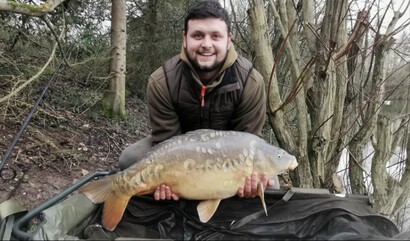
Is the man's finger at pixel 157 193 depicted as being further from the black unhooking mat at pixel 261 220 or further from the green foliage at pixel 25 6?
the green foliage at pixel 25 6

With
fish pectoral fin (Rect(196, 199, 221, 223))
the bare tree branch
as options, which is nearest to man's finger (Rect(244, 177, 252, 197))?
fish pectoral fin (Rect(196, 199, 221, 223))

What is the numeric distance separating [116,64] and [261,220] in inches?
118

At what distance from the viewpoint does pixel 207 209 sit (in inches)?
51.4

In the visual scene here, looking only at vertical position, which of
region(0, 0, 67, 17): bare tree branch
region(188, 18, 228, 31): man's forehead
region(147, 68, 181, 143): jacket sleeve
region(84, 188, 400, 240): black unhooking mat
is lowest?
region(84, 188, 400, 240): black unhooking mat

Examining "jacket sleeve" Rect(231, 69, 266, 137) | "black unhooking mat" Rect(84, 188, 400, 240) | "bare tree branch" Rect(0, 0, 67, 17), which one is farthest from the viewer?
"bare tree branch" Rect(0, 0, 67, 17)

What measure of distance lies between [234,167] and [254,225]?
0.29 meters

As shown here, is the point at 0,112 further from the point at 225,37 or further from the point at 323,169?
the point at 323,169

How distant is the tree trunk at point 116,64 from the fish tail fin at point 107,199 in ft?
8.84

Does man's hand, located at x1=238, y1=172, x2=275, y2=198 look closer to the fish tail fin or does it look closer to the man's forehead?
the fish tail fin

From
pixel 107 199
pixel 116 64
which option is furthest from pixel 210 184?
pixel 116 64

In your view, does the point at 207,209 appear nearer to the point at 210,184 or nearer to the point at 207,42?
the point at 210,184

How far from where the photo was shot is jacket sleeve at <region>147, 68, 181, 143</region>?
1619 mm

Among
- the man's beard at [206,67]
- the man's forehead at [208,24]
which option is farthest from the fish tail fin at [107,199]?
the man's forehead at [208,24]

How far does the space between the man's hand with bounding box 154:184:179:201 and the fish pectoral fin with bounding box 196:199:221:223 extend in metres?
0.12
